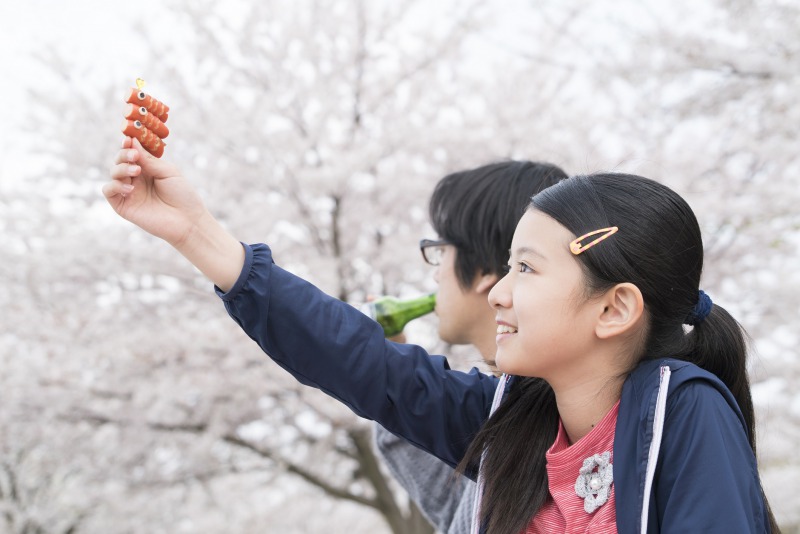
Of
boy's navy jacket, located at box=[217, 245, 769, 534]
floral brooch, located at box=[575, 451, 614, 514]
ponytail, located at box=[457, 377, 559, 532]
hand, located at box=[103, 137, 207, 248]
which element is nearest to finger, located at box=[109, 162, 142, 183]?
hand, located at box=[103, 137, 207, 248]

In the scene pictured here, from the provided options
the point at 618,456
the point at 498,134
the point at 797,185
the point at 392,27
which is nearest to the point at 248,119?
the point at 392,27

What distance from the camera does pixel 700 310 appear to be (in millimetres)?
1400

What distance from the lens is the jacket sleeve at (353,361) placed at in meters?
1.31

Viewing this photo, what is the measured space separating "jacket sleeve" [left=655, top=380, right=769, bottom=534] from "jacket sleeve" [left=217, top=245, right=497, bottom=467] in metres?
0.51

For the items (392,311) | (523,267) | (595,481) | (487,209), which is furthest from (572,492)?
(392,311)

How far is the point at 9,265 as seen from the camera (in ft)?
17.6

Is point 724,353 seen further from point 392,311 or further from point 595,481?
point 392,311

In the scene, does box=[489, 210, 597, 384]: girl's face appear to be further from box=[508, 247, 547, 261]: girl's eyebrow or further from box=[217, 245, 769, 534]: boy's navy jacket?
box=[217, 245, 769, 534]: boy's navy jacket

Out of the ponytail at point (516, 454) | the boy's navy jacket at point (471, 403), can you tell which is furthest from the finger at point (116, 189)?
the ponytail at point (516, 454)

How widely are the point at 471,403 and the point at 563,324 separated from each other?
38 cm

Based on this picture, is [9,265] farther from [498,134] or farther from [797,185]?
[797,185]

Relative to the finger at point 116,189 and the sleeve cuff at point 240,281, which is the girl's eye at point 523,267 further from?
the finger at point 116,189

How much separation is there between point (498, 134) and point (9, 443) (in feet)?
14.1

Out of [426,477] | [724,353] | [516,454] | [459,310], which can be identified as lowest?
[426,477]
